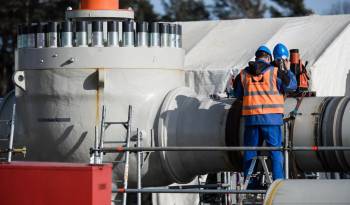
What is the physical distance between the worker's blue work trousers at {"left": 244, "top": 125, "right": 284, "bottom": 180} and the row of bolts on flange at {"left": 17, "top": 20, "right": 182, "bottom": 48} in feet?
6.64

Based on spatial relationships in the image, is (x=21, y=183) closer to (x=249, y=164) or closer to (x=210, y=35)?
(x=249, y=164)

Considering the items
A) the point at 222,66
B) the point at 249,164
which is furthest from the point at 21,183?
the point at 222,66

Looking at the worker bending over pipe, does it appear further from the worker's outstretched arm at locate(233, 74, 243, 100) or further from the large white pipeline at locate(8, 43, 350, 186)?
the large white pipeline at locate(8, 43, 350, 186)

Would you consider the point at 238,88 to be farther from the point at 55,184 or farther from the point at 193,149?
the point at 55,184

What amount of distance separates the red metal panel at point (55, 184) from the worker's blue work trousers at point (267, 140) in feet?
9.56

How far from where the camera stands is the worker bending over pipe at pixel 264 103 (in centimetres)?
1354

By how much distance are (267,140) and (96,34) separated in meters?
2.76

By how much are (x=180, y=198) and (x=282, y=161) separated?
3508 millimetres

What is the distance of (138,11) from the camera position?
56.4 m

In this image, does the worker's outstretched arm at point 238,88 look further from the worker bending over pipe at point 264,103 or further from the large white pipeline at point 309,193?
the large white pipeline at point 309,193

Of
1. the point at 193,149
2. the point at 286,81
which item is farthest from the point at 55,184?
the point at 286,81

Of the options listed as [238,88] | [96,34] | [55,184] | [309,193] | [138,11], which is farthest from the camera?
[138,11]

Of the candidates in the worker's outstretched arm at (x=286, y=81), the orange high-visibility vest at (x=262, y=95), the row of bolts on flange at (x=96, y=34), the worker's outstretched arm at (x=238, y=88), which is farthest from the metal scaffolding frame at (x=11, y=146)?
the worker's outstretched arm at (x=286, y=81)

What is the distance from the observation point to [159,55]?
48.6 feet
